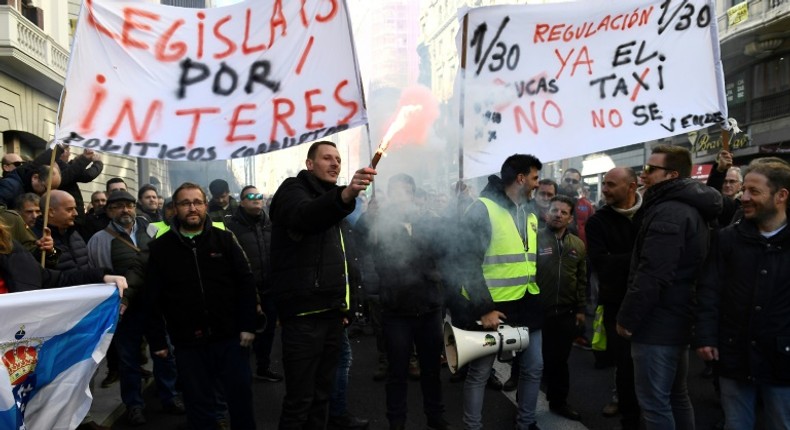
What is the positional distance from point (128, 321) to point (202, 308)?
5.22ft

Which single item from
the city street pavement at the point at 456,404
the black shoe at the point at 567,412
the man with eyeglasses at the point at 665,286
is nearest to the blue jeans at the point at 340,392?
the city street pavement at the point at 456,404

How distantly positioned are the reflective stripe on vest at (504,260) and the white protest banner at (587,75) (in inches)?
23.2

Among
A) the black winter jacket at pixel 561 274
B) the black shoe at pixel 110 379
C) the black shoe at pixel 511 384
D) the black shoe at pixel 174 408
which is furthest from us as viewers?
the black shoe at pixel 110 379

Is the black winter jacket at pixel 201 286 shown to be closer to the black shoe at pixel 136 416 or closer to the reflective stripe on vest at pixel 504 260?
the black shoe at pixel 136 416

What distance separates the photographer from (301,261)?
3.53 metres

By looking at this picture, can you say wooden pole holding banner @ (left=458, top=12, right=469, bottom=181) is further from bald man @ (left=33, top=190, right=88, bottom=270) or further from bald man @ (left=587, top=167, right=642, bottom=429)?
bald man @ (left=33, top=190, right=88, bottom=270)

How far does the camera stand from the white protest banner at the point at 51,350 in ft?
9.74

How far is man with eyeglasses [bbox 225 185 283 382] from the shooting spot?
613 centimetres

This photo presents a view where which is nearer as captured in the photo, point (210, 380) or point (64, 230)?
point (210, 380)

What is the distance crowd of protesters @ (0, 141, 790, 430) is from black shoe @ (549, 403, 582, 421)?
1 cm

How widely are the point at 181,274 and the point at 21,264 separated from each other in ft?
3.06

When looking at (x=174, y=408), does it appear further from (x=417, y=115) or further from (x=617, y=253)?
(x=617, y=253)

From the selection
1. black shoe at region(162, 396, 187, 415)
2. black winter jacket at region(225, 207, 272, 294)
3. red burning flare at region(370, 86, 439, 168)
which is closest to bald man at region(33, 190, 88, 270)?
black shoe at region(162, 396, 187, 415)

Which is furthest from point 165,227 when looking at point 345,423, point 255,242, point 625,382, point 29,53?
point 29,53
